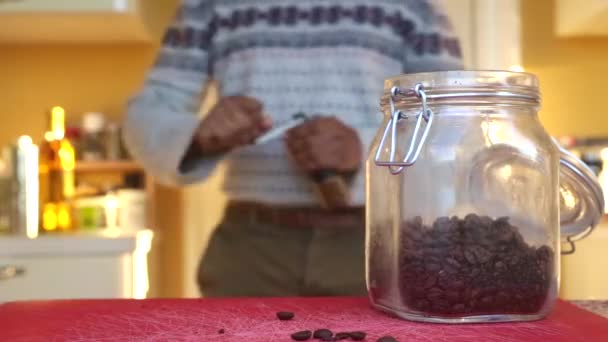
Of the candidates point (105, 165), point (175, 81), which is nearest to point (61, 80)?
point (105, 165)

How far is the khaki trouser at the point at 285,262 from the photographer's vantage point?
0.72 meters

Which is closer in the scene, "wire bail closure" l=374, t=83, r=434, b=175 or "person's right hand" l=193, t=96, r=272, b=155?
"wire bail closure" l=374, t=83, r=434, b=175

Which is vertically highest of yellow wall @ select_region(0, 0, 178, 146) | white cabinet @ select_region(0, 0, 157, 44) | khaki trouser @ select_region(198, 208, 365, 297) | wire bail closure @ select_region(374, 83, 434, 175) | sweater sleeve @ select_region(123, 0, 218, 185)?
white cabinet @ select_region(0, 0, 157, 44)

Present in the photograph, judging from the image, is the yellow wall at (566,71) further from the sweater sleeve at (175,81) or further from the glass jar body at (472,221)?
the glass jar body at (472,221)

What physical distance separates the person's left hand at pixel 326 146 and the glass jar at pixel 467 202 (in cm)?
17

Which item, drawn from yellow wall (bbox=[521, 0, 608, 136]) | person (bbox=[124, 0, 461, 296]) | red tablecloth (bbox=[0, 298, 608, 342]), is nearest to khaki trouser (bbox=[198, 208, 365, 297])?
person (bbox=[124, 0, 461, 296])

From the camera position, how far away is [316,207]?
728 mm

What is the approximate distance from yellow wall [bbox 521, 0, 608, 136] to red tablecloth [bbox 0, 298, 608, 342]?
1228 millimetres

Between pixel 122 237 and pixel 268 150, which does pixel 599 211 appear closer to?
pixel 268 150

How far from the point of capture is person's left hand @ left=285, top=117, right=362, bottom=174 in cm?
61

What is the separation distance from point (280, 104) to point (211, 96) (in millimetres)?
828

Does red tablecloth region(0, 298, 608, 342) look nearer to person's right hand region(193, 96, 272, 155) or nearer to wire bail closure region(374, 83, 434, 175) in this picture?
wire bail closure region(374, 83, 434, 175)

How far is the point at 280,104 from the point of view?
75cm

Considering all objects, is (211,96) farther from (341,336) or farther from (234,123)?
(341,336)
